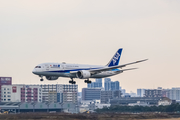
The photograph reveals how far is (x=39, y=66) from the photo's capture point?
94.8 m

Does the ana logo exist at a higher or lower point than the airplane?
higher

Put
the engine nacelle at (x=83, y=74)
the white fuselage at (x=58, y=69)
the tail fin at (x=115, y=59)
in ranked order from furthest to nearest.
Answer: the tail fin at (x=115, y=59) → the engine nacelle at (x=83, y=74) → the white fuselage at (x=58, y=69)

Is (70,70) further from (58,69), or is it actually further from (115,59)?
(115,59)

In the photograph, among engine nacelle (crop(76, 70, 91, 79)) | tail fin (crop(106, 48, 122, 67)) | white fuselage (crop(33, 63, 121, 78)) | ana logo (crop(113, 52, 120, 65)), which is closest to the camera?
white fuselage (crop(33, 63, 121, 78))

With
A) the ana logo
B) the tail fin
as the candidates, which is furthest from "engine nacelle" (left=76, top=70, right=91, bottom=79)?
the ana logo

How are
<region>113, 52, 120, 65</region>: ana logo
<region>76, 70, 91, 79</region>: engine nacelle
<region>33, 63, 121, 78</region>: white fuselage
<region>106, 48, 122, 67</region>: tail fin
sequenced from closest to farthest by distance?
1. <region>33, 63, 121, 78</region>: white fuselage
2. <region>76, 70, 91, 79</region>: engine nacelle
3. <region>106, 48, 122, 67</region>: tail fin
4. <region>113, 52, 120, 65</region>: ana logo

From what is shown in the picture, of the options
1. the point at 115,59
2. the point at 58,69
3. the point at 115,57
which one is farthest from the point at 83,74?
the point at 115,57

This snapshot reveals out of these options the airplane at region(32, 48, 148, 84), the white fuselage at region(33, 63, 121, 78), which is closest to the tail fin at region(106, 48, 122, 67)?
the airplane at region(32, 48, 148, 84)

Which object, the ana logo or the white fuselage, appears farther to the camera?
the ana logo

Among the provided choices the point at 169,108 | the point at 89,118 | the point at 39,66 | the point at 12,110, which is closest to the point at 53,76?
the point at 39,66

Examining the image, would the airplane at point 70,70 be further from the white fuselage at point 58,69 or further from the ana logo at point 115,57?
the ana logo at point 115,57

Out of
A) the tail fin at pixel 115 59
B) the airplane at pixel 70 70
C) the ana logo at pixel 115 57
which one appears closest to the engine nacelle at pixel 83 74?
the airplane at pixel 70 70

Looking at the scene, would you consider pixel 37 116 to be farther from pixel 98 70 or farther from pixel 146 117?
pixel 146 117

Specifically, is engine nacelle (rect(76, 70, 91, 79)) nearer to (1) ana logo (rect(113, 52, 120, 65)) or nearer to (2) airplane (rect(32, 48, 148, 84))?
(2) airplane (rect(32, 48, 148, 84))
